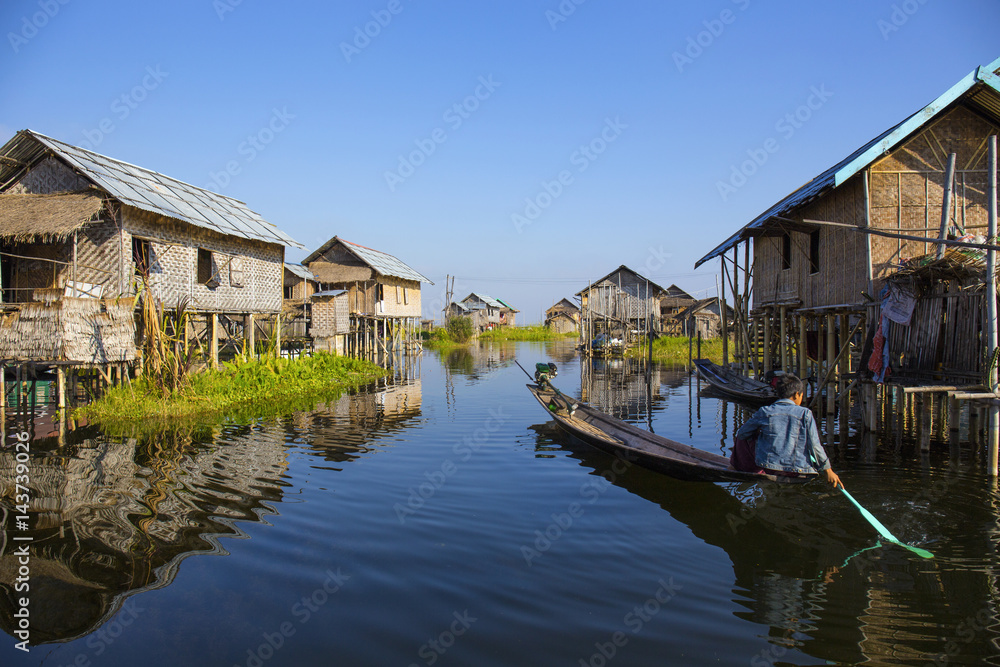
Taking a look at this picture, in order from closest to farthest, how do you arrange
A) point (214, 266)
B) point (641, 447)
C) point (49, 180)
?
point (641, 447), point (49, 180), point (214, 266)

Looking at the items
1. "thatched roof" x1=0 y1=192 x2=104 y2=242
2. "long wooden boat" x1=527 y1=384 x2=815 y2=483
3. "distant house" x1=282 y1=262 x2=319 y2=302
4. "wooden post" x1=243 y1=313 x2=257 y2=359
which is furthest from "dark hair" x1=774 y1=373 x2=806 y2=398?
"distant house" x1=282 y1=262 x2=319 y2=302

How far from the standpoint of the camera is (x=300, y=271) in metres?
26.2

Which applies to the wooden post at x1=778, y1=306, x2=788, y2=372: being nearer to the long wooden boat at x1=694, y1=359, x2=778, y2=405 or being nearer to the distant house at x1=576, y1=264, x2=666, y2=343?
the long wooden boat at x1=694, y1=359, x2=778, y2=405

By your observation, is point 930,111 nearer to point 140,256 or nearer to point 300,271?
point 140,256

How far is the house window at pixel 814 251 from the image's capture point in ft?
38.8

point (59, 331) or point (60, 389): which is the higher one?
point (59, 331)

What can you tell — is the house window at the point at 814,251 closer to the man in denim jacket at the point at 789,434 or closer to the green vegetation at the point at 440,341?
the man in denim jacket at the point at 789,434

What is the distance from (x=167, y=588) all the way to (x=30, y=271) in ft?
39.1

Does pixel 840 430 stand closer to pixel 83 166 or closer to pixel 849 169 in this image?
pixel 849 169

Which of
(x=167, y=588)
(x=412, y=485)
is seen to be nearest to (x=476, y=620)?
(x=167, y=588)

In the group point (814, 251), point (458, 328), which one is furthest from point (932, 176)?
point (458, 328)

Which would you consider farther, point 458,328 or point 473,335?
point 473,335

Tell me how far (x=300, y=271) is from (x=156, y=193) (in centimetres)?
1224

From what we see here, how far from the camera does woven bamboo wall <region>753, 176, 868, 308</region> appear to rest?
10203mm
